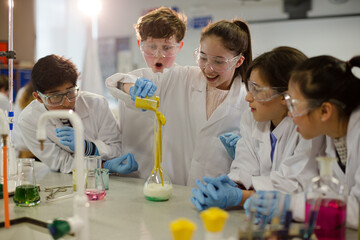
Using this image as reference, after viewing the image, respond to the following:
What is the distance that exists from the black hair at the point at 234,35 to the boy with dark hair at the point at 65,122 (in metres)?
0.89

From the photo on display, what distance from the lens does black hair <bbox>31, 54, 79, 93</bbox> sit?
7.75 ft

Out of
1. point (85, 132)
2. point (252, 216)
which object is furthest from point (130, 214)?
point (85, 132)

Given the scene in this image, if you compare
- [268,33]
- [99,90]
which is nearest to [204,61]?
[268,33]

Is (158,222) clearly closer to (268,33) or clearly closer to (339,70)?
(339,70)

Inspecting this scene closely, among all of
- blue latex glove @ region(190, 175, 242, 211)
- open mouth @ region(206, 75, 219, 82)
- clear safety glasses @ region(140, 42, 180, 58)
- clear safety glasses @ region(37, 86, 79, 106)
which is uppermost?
clear safety glasses @ region(140, 42, 180, 58)

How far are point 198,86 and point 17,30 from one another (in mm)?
4908

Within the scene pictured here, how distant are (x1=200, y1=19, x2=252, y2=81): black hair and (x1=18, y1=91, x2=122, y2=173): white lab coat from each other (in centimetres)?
90

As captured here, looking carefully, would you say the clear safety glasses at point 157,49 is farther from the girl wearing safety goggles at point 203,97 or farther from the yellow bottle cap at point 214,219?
the yellow bottle cap at point 214,219

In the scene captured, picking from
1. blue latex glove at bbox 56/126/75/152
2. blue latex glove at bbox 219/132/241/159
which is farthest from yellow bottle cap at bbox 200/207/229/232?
blue latex glove at bbox 56/126/75/152

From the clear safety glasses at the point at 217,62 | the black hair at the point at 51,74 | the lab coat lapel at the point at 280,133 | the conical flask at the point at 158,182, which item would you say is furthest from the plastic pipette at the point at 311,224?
the black hair at the point at 51,74

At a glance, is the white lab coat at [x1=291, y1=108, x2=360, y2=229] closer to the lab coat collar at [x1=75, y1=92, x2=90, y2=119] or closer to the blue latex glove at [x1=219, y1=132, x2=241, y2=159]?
the blue latex glove at [x1=219, y1=132, x2=241, y2=159]

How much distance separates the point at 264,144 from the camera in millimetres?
1929

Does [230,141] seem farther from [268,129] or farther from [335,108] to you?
[335,108]

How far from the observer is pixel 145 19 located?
2.55 m
